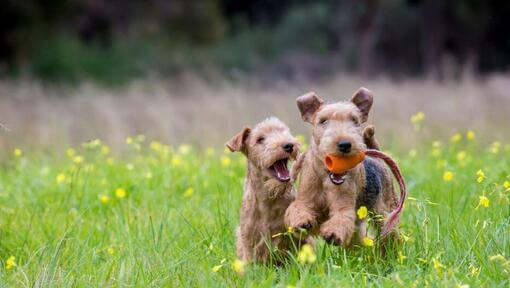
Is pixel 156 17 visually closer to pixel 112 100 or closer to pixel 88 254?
pixel 112 100

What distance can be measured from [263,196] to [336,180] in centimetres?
54

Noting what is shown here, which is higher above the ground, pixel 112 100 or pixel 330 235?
pixel 330 235

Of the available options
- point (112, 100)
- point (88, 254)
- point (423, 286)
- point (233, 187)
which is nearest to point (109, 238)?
point (88, 254)

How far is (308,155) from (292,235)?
450 millimetres

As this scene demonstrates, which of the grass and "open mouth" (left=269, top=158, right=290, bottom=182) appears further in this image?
"open mouth" (left=269, top=158, right=290, bottom=182)

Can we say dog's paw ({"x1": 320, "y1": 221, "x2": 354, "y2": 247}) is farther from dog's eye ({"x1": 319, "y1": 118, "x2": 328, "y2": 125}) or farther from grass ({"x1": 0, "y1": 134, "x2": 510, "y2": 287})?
dog's eye ({"x1": 319, "y1": 118, "x2": 328, "y2": 125})

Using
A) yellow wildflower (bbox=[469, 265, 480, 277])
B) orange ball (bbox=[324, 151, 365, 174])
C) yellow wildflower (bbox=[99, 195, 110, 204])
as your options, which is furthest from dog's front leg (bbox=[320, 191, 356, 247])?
yellow wildflower (bbox=[99, 195, 110, 204])

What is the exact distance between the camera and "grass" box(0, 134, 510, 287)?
3.83 m

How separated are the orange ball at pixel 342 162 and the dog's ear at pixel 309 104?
17.4 inches

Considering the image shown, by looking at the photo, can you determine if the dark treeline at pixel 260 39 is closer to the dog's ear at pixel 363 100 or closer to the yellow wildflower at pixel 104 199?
the yellow wildflower at pixel 104 199

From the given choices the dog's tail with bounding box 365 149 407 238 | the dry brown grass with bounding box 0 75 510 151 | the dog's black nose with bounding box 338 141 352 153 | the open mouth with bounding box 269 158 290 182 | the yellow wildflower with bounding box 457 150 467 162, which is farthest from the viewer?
the dry brown grass with bounding box 0 75 510 151

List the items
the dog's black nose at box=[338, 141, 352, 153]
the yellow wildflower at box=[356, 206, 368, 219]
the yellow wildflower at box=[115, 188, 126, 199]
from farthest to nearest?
the yellow wildflower at box=[115, 188, 126, 199] < the yellow wildflower at box=[356, 206, 368, 219] < the dog's black nose at box=[338, 141, 352, 153]

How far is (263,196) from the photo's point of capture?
162 inches

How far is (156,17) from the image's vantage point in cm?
2516
